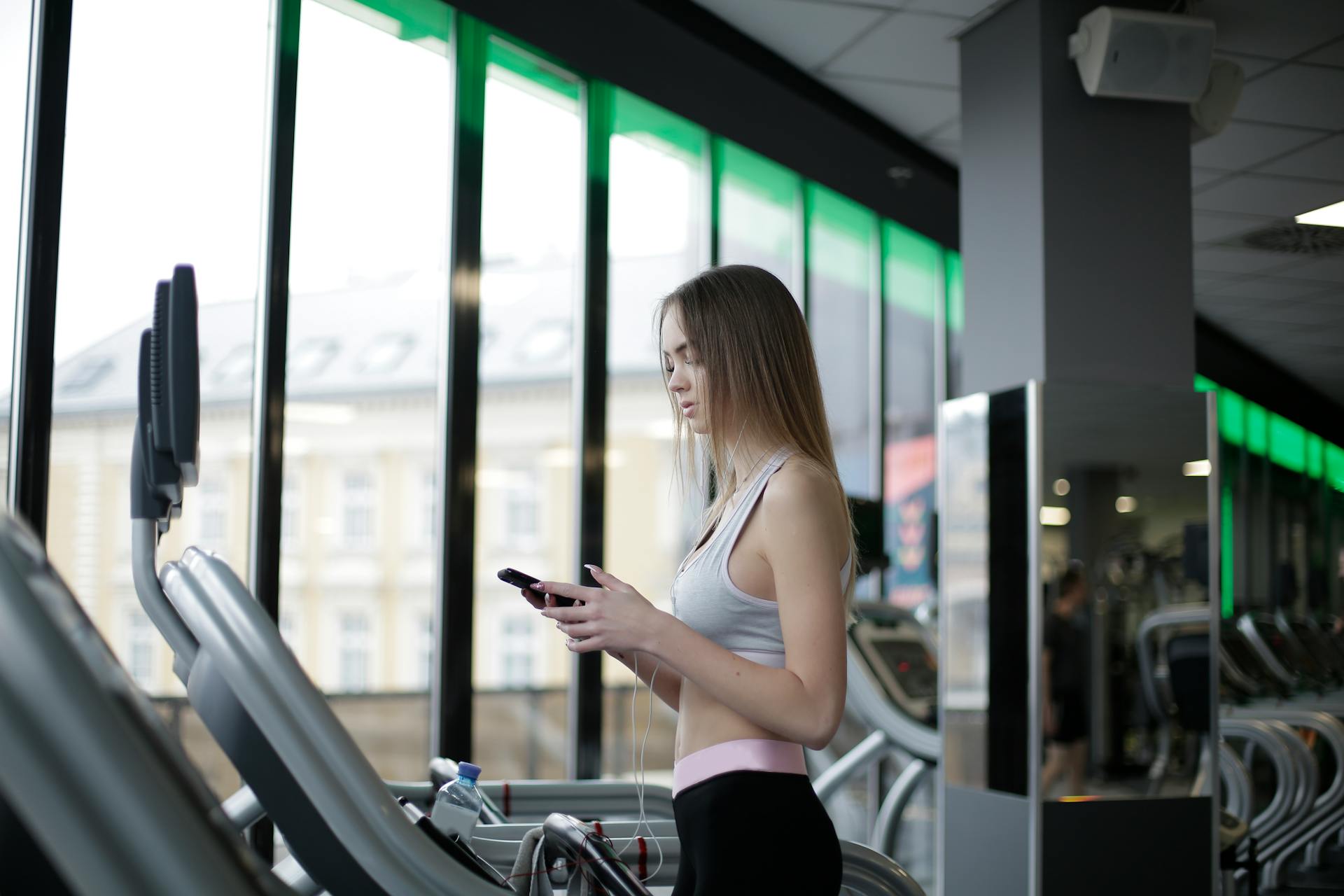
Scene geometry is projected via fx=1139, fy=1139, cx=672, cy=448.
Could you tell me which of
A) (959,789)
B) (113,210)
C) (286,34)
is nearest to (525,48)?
(286,34)

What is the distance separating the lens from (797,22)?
3977 mm

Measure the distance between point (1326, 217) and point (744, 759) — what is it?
570 centimetres

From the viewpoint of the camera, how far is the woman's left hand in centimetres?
126

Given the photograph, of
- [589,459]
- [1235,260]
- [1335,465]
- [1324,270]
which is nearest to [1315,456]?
[1335,465]

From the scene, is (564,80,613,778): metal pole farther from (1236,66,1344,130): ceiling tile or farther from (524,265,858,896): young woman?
(524,265,858,896): young woman

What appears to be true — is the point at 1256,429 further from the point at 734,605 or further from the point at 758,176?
the point at 734,605

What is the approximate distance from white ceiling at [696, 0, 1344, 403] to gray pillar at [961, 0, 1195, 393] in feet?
1.20

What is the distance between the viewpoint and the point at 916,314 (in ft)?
21.7

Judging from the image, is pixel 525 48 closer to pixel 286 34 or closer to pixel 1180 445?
pixel 286 34

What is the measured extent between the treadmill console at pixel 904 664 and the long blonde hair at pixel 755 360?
258 centimetres

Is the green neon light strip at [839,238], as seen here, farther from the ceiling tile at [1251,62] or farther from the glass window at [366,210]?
the glass window at [366,210]

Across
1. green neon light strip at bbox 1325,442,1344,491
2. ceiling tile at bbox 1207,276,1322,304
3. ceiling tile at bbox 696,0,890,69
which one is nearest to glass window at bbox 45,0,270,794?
ceiling tile at bbox 696,0,890,69

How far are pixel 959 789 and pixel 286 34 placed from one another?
121 inches

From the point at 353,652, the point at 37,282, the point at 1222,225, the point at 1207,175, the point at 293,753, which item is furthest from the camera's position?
the point at 353,652
